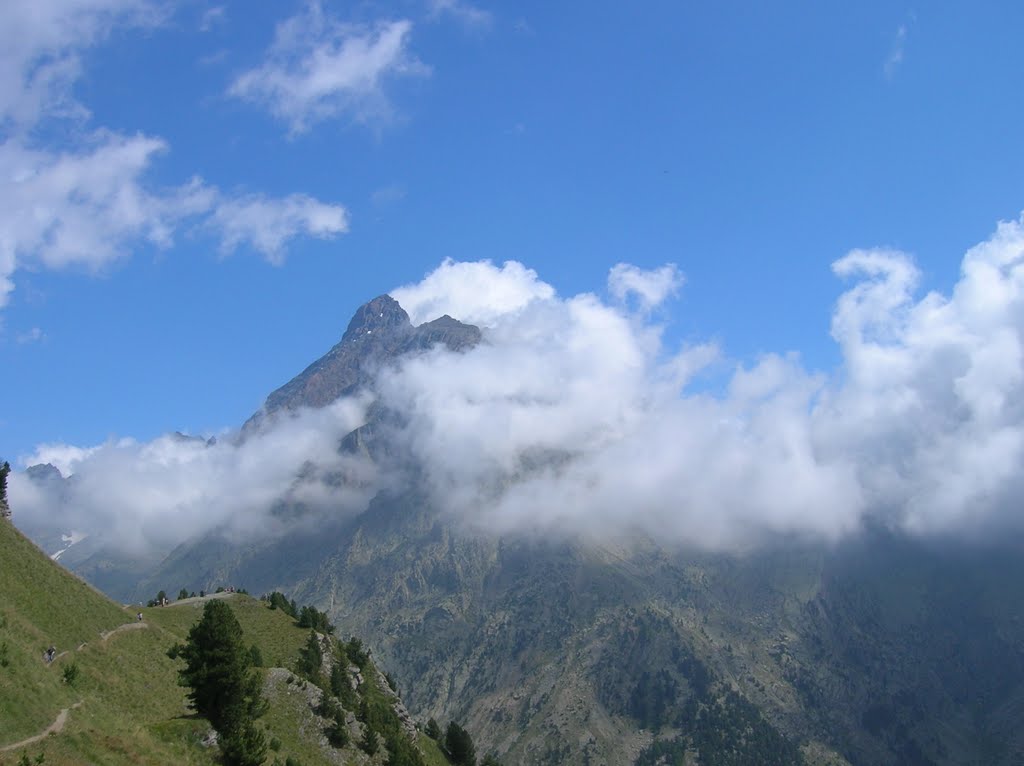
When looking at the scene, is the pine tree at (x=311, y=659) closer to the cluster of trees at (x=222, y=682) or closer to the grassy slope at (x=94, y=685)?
the grassy slope at (x=94, y=685)

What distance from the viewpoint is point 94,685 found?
7331 cm

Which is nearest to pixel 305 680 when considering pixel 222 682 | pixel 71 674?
pixel 222 682

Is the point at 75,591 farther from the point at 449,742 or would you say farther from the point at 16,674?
the point at 449,742

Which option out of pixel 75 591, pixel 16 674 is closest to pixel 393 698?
pixel 75 591

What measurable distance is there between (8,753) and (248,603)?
386 ft

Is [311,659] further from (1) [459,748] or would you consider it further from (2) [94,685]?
(2) [94,685]

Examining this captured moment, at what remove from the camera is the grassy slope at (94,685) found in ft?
171

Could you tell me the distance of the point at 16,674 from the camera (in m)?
55.5

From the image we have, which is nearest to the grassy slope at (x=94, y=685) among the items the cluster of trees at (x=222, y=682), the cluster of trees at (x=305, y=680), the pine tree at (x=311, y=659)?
the pine tree at (x=311, y=659)

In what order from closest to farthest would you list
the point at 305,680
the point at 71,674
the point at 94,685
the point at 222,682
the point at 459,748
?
the point at 71,674 → the point at 222,682 → the point at 94,685 → the point at 305,680 → the point at 459,748

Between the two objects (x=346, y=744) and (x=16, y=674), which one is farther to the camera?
(x=346, y=744)

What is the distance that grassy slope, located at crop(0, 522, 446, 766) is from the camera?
52.2m

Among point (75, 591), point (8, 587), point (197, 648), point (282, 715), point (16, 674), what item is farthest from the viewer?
point (282, 715)

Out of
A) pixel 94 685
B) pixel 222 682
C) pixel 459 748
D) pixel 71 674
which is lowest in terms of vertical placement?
pixel 459 748
